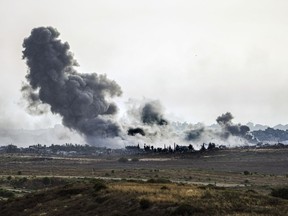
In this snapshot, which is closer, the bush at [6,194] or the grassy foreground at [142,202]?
the grassy foreground at [142,202]

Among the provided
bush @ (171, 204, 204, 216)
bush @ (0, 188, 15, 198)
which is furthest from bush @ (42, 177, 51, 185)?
bush @ (171, 204, 204, 216)

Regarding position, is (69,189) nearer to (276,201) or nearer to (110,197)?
(110,197)

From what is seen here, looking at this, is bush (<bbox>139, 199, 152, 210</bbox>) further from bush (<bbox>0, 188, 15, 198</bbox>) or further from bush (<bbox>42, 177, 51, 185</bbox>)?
bush (<bbox>42, 177, 51, 185</bbox>)

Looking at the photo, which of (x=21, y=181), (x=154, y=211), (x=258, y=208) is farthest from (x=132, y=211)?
(x=21, y=181)

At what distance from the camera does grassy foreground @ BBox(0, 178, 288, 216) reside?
37312mm

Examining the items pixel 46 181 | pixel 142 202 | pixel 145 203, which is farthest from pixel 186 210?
pixel 46 181

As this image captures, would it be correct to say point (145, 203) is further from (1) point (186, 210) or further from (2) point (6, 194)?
(2) point (6, 194)

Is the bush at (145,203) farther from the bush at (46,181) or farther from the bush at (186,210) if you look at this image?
the bush at (46,181)

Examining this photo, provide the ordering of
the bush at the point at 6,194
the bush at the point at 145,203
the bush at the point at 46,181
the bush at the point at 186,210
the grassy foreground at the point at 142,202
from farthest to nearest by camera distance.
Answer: the bush at the point at 46,181, the bush at the point at 6,194, the bush at the point at 145,203, the grassy foreground at the point at 142,202, the bush at the point at 186,210

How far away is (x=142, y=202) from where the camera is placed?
1661 inches

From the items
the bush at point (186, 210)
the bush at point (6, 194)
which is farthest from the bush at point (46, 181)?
the bush at point (186, 210)

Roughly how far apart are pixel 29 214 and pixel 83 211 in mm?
8830

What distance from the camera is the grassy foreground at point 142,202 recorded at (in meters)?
37.3

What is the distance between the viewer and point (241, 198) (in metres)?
41.2
